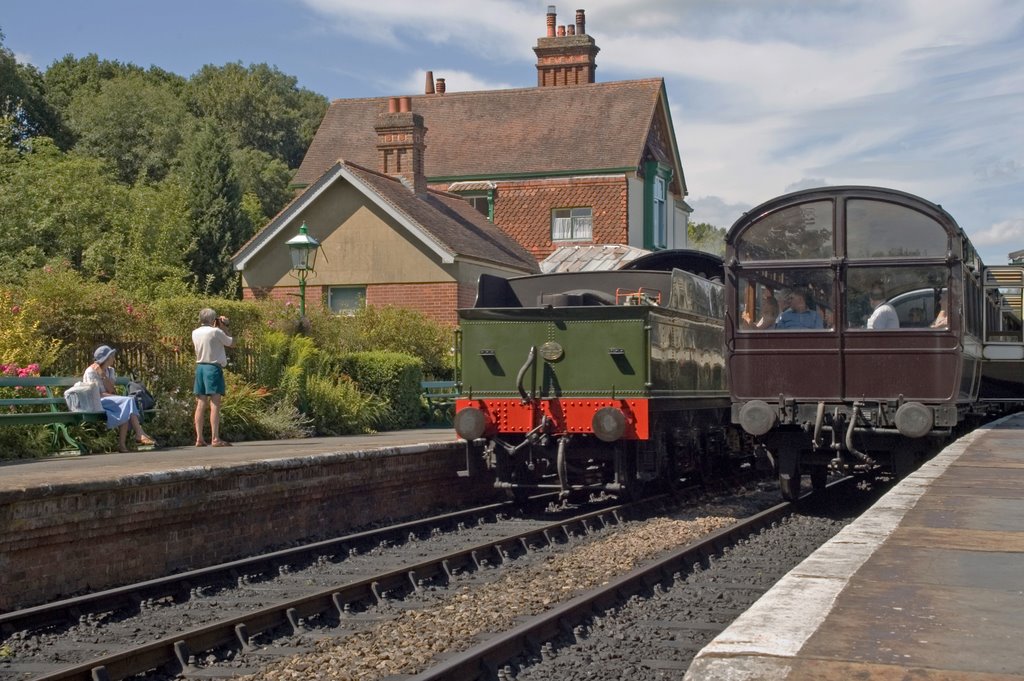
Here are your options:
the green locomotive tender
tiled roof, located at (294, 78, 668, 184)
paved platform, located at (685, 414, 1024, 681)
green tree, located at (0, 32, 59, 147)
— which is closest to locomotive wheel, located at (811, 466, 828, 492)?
the green locomotive tender

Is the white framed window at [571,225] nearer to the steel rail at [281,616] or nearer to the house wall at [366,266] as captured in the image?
the house wall at [366,266]

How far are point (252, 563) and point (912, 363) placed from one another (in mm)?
6724

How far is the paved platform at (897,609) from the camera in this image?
4.11 meters

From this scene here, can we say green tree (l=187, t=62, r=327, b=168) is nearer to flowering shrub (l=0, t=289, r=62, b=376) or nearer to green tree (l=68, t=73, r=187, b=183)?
green tree (l=68, t=73, r=187, b=183)

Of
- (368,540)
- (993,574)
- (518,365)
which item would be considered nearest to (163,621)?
(368,540)

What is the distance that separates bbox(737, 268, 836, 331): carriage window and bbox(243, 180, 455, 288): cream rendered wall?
52.6 ft

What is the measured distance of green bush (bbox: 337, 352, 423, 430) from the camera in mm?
19250

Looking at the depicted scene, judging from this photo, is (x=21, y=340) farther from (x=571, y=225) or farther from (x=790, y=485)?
(x=571, y=225)

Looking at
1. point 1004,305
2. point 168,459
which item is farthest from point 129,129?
point 168,459

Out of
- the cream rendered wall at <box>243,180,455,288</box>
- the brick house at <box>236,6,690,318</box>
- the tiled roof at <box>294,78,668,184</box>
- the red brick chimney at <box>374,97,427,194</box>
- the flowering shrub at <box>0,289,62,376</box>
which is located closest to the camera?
the flowering shrub at <box>0,289,62,376</box>

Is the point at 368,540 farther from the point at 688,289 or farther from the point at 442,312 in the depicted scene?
the point at 442,312

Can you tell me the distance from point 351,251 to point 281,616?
22.5 m

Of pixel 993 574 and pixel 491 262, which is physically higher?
pixel 491 262

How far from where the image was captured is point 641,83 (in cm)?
3825
